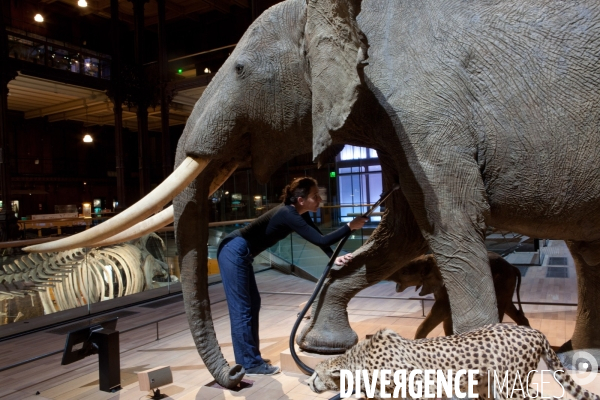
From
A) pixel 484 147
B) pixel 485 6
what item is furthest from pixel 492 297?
pixel 485 6

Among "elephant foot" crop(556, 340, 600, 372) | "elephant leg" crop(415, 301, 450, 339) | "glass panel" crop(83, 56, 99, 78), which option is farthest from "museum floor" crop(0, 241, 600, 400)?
"glass panel" crop(83, 56, 99, 78)

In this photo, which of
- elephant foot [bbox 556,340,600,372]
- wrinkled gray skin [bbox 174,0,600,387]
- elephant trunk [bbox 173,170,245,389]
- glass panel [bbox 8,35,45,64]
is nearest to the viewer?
wrinkled gray skin [bbox 174,0,600,387]

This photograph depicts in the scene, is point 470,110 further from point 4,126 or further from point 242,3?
point 242,3

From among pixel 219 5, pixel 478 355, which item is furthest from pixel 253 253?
pixel 219 5

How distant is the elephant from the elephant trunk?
49.9 inches

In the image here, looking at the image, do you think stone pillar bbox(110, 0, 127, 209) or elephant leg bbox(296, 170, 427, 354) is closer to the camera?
elephant leg bbox(296, 170, 427, 354)

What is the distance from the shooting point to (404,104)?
1.83 meters

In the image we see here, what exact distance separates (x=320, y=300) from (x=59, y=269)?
3.52 meters

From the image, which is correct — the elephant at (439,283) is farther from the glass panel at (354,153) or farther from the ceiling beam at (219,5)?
the ceiling beam at (219,5)

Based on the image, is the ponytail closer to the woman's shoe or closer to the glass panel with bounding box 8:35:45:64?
the woman's shoe

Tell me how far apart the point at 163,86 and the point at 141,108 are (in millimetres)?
871

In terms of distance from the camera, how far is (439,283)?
3.20 m

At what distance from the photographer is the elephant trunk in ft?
7.97

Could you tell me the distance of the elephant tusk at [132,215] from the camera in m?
2.17
